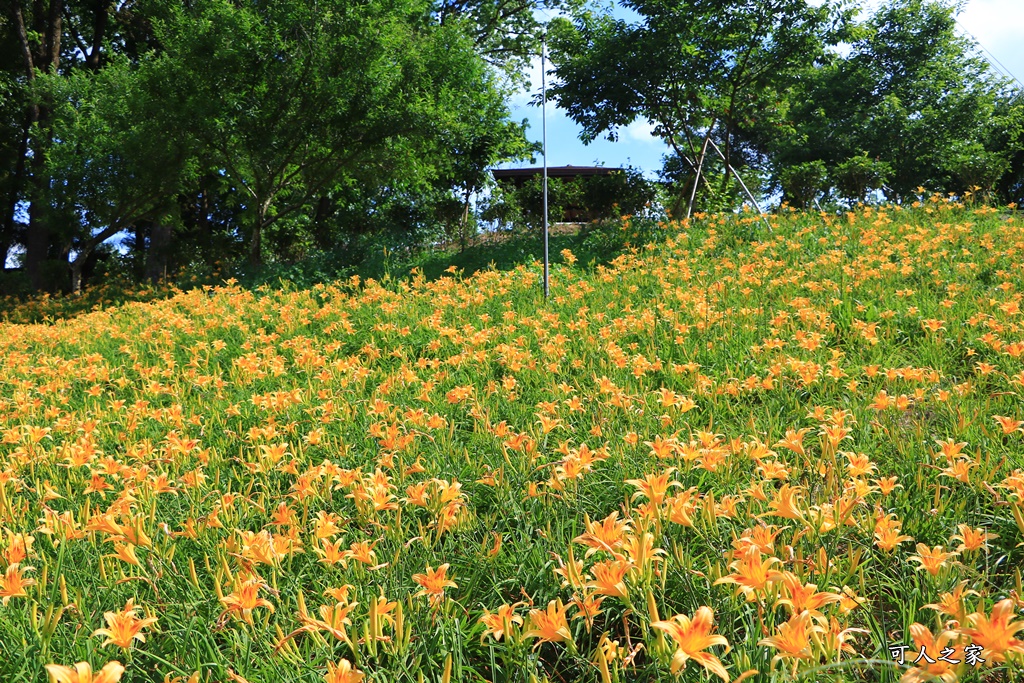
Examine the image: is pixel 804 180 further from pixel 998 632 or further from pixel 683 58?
pixel 998 632

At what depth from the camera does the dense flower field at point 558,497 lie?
52.1 inches

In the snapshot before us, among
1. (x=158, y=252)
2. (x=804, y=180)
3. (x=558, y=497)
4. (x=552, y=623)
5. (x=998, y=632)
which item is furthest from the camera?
(x=804, y=180)

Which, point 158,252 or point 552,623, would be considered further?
point 158,252

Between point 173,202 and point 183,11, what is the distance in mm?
3402

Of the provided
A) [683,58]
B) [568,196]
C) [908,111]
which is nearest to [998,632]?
[683,58]

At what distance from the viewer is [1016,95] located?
2105cm

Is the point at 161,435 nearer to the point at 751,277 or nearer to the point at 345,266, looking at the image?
the point at 751,277

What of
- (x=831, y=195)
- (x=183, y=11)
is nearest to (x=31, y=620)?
(x=183, y=11)

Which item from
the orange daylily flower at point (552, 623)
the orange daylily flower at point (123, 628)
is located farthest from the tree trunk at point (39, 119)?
the orange daylily flower at point (552, 623)

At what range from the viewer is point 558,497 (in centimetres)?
203

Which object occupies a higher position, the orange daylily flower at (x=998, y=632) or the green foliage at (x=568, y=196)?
the green foliage at (x=568, y=196)

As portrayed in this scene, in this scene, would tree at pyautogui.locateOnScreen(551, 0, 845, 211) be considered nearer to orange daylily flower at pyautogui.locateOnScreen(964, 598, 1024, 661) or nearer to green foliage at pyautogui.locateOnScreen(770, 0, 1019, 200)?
green foliage at pyautogui.locateOnScreen(770, 0, 1019, 200)

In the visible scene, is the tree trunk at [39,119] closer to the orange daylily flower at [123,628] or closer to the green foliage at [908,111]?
the orange daylily flower at [123,628]

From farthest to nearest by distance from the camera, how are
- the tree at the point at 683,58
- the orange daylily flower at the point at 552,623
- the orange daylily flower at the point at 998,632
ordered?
the tree at the point at 683,58
the orange daylily flower at the point at 552,623
the orange daylily flower at the point at 998,632
